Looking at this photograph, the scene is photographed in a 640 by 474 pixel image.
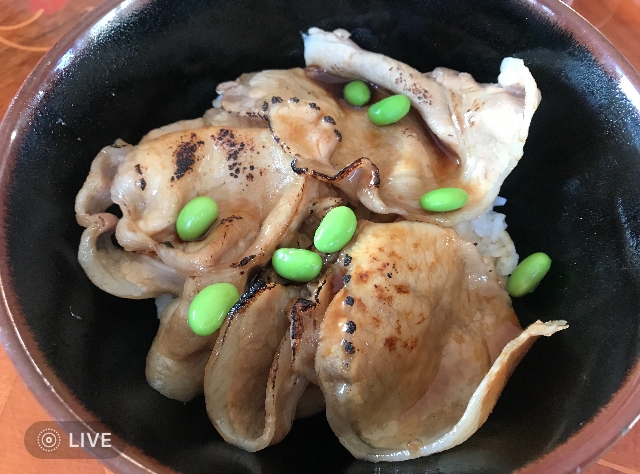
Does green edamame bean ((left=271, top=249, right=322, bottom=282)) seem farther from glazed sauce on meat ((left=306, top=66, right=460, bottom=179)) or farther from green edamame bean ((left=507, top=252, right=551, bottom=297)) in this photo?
green edamame bean ((left=507, top=252, right=551, bottom=297))

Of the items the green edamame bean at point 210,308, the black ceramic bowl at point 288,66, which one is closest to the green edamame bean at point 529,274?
the black ceramic bowl at point 288,66

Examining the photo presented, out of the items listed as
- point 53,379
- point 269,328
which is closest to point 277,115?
point 269,328

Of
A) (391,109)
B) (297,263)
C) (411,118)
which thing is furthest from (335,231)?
(411,118)

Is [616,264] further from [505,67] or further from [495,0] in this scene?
[495,0]

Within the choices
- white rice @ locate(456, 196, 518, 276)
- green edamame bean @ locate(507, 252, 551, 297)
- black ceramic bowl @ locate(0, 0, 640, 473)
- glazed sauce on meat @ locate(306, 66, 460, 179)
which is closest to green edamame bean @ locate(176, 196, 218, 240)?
black ceramic bowl @ locate(0, 0, 640, 473)

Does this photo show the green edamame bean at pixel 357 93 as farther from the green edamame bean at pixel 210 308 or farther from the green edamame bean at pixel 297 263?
the green edamame bean at pixel 210 308

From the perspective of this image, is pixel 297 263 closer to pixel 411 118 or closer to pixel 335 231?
pixel 335 231
